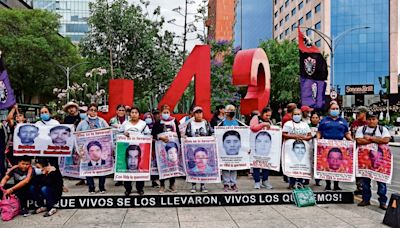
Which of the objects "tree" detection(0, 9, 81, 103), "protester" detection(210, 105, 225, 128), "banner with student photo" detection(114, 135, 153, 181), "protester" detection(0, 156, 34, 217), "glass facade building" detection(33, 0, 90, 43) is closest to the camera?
"protester" detection(0, 156, 34, 217)

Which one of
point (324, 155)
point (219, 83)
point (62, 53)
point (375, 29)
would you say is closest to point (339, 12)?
point (375, 29)

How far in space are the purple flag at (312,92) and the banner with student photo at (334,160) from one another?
2.76 m

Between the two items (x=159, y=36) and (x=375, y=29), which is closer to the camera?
(x=159, y=36)

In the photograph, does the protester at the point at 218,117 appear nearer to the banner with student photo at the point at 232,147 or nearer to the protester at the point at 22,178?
the banner with student photo at the point at 232,147

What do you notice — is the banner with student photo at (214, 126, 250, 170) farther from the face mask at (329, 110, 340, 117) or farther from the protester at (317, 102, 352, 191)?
the face mask at (329, 110, 340, 117)

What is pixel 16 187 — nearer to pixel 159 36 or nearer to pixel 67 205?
pixel 67 205

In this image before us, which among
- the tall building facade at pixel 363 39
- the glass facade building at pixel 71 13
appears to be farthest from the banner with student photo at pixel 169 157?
the glass facade building at pixel 71 13

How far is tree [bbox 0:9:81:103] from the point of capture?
130 feet

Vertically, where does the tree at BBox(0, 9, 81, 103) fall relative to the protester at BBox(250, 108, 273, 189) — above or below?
above

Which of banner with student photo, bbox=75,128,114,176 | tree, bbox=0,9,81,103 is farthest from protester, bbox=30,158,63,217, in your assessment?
tree, bbox=0,9,81,103

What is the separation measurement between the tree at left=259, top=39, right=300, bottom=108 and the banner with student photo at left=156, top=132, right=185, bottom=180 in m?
30.6

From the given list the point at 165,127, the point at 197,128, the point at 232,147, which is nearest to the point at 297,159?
the point at 232,147

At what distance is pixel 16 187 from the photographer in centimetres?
744

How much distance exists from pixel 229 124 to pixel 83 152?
2965 mm
